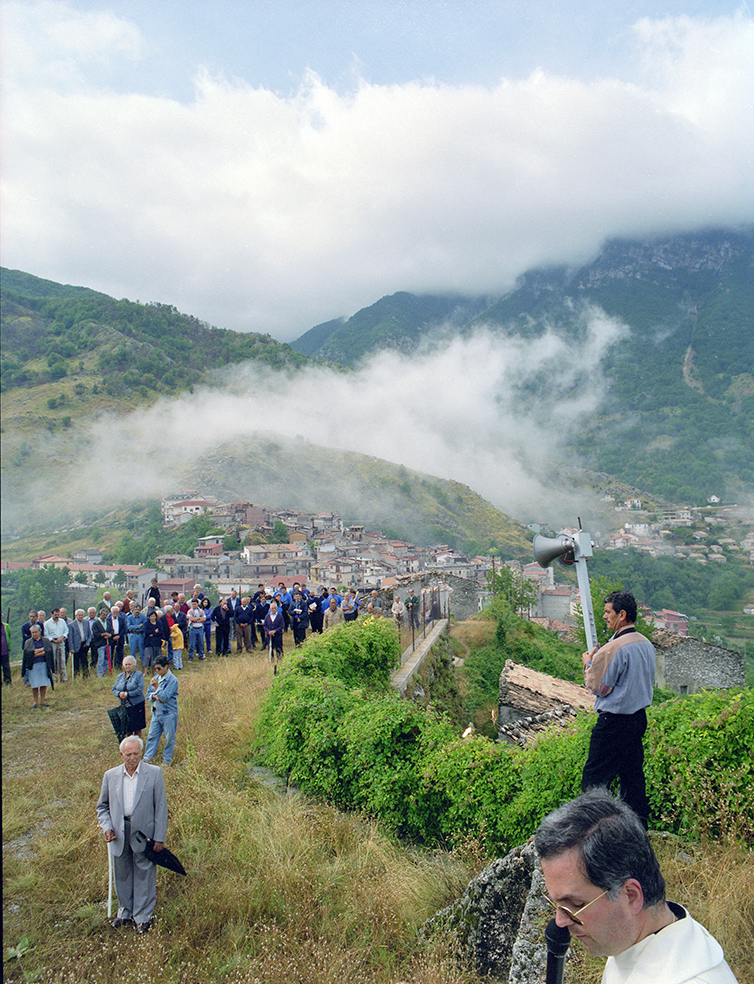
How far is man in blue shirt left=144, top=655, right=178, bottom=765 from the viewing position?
23.5ft

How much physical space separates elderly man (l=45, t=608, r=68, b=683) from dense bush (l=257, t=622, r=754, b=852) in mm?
4794

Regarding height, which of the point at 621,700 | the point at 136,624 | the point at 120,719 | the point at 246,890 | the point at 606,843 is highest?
the point at 606,843

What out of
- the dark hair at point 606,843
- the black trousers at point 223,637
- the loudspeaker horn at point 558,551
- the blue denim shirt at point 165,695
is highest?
the loudspeaker horn at point 558,551

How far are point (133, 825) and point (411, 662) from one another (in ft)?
28.7

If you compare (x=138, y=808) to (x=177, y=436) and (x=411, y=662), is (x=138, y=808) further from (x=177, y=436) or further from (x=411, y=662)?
(x=177, y=436)

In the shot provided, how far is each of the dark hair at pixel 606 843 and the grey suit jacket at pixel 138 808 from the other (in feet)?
12.5

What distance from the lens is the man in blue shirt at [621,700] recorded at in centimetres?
395

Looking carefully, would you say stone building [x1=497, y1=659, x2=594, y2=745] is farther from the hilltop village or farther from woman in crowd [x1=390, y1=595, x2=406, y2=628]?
the hilltop village

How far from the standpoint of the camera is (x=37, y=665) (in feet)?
31.5

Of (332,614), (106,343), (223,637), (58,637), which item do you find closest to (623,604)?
(58,637)

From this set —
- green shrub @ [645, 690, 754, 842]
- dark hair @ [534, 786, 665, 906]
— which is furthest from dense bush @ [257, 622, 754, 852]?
dark hair @ [534, 786, 665, 906]

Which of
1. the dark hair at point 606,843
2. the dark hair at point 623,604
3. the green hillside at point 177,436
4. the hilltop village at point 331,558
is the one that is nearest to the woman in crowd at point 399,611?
the dark hair at point 623,604

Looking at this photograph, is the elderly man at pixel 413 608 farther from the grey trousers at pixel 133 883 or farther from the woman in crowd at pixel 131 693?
the grey trousers at pixel 133 883

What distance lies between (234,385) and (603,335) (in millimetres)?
116381
